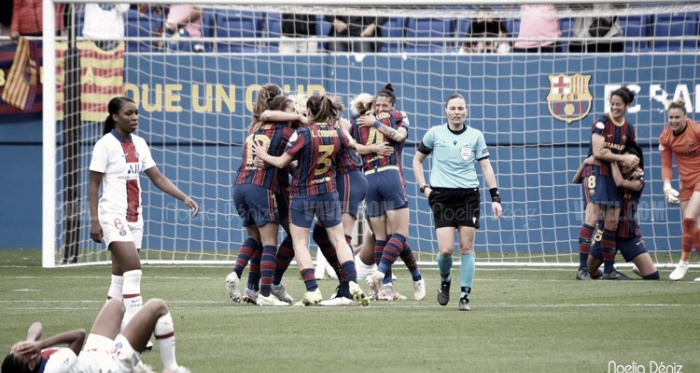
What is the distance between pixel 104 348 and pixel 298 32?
14.1 metres

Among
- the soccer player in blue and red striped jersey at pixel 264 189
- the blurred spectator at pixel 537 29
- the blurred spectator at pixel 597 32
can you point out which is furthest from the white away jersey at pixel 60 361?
the blurred spectator at pixel 537 29

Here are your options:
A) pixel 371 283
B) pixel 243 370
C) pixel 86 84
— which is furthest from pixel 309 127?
pixel 86 84

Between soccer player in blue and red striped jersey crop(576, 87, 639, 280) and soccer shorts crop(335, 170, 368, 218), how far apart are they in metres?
3.72

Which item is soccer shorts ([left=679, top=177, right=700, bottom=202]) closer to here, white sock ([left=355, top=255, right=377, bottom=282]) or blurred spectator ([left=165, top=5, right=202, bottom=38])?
white sock ([left=355, top=255, right=377, bottom=282])

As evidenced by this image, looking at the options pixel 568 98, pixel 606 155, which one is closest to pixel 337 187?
pixel 606 155

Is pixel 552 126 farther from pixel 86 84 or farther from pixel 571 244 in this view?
pixel 86 84

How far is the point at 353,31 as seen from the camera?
20250 millimetres

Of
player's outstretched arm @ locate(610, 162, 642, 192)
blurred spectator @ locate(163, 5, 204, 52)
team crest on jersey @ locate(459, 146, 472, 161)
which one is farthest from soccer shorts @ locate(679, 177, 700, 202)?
blurred spectator @ locate(163, 5, 204, 52)

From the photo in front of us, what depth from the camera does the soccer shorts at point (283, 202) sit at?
11886mm

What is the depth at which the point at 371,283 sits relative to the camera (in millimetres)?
12125

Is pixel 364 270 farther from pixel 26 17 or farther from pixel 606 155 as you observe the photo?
pixel 26 17

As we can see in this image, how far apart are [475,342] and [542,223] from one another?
11.1 meters

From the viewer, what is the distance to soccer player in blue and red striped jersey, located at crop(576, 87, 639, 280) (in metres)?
14.5

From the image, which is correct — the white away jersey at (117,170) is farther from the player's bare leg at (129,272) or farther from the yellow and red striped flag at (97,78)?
the yellow and red striped flag at (97,78)
